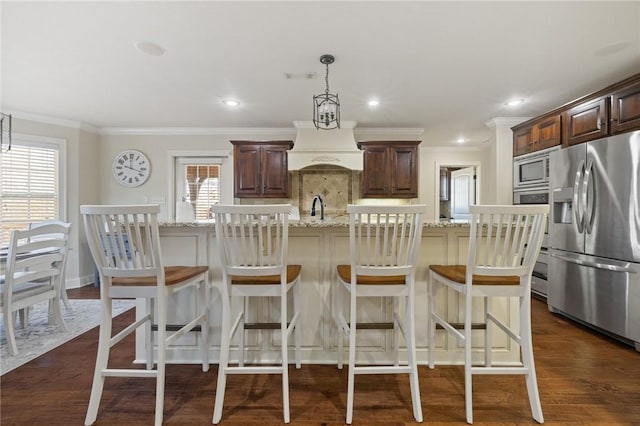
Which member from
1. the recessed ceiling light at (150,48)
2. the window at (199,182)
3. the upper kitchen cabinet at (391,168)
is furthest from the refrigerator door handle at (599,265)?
the window at (199,182)

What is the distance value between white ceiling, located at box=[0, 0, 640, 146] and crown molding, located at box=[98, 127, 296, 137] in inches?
35.7

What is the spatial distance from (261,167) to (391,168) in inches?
77.4

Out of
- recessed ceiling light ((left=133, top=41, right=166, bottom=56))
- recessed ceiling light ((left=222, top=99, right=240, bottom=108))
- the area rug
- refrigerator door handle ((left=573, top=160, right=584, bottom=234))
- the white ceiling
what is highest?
recessed ceiling light ((left=222, top=99, right=240, bottom=108))

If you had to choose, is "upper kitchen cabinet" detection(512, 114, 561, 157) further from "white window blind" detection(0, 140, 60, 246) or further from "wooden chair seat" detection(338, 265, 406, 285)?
"white window blind" detection(0, 140, 60, 246)

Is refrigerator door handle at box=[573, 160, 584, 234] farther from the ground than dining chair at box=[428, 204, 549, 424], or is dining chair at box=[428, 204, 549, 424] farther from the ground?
refrigerator door handle at box=[573, 160, 584, 234]

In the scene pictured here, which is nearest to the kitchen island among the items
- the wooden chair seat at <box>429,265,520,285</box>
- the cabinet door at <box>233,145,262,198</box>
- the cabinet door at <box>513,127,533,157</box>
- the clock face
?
the wooden chair seat at <box>429,265,520,285</box>

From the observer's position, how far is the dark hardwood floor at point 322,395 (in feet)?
5.26

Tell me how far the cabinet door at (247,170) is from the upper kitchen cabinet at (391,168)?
1.62 m

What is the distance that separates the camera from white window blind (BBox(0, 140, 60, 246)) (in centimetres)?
379

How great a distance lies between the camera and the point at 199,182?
4.82m

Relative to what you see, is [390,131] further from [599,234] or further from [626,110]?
[599,234]

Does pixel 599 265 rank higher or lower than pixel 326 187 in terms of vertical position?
lower

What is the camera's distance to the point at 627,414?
1.63m

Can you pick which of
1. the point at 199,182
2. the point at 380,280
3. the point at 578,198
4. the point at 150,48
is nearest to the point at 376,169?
the point at 578,198
